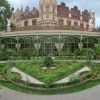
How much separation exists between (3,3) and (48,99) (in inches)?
1526

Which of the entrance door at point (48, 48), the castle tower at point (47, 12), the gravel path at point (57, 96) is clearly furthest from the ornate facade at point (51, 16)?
the gravel path at point (57, 96)

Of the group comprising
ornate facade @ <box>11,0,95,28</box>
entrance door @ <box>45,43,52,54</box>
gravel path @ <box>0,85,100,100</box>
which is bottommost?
gravel path @ <box>0,85,100,100</box>

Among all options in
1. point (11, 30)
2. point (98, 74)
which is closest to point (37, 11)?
point (11, 30)

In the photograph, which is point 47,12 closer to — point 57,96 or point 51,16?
point 51,16

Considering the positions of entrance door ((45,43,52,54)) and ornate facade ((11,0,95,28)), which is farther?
ornate facade ((11,0,95,28))

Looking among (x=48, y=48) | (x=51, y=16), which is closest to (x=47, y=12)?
(x=51, y=16)

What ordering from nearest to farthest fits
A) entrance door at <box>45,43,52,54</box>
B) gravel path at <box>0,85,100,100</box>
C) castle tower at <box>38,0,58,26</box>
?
gravel path at <box>0,85,100,100</box>, entrance door at <box>45,43,52,54</box>, castle tower at <box>38,0,58,26</box>

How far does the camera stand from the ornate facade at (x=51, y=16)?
5234 cm

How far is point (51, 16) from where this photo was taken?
172 ft

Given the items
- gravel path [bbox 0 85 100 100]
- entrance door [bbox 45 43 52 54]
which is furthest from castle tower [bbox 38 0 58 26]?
gravel path [bbox 0 85 100 100]

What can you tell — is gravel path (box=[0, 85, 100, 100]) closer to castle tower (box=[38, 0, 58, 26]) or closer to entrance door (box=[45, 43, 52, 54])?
entrance door (box=[45, 43, 52, 54])

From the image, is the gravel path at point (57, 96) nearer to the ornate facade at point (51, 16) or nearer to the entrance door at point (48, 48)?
the entrance door at point (48, 48)

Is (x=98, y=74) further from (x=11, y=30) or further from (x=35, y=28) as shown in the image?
(x=11, y=30)

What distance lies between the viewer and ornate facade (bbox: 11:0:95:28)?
52344mm
